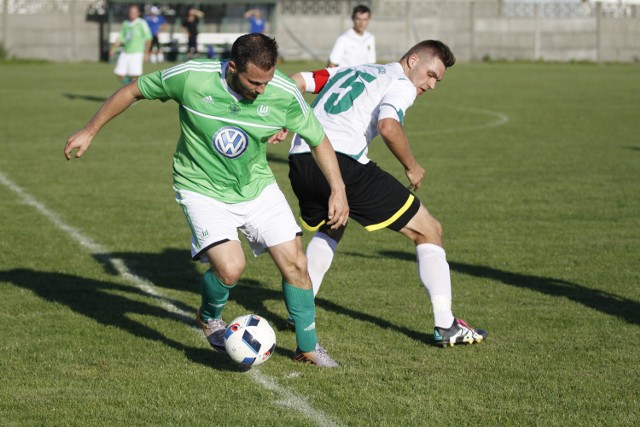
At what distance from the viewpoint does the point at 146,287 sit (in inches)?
327

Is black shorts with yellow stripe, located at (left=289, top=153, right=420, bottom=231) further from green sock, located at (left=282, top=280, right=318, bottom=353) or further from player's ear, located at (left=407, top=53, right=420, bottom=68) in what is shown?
green sock, located at (left=282, top=280, right=318, bottom=353)

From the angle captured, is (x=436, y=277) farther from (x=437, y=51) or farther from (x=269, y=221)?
(x=437, y=51)

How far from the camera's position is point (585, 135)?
19000 millimetres

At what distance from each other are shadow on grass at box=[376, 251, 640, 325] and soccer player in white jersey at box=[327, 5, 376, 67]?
336 inches

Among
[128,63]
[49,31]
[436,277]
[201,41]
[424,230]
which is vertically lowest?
[436,277]

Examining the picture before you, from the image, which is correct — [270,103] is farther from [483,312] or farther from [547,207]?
[547,207]

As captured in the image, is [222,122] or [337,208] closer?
[222,122]

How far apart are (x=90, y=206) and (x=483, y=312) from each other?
579 cm

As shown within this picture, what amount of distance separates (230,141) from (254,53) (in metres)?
0.62

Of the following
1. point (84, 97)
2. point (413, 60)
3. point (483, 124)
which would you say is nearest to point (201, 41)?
point (84, 97)

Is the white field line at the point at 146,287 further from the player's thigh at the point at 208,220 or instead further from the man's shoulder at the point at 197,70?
the man's shoulder at the point at 197,70

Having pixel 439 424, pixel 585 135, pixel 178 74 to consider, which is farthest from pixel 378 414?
pixel 585 135

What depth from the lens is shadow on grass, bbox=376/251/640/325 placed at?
24.7 ft

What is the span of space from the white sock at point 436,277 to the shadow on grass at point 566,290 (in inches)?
55.6
